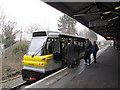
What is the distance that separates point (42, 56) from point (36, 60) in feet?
1.43

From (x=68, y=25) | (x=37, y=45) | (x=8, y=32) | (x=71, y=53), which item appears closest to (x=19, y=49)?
(x=8, y=32)

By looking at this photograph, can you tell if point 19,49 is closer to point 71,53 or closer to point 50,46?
point 50,46

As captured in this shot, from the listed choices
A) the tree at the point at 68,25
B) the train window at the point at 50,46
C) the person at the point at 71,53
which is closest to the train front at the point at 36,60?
the train window at the point at 50,46

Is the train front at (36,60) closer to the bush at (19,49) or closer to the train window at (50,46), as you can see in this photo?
the train window at (50,46)

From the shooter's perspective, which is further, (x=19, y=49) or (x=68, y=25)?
(x=68, y=25)

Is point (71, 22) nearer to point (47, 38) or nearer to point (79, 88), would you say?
point (47, 38)

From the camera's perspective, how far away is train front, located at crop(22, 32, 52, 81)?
549cm

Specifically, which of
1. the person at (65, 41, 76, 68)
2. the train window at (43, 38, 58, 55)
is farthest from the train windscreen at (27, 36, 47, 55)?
the person at (65, 41, 76, 68)

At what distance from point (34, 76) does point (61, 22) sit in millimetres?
39794

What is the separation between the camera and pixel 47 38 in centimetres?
614

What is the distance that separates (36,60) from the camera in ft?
18.5

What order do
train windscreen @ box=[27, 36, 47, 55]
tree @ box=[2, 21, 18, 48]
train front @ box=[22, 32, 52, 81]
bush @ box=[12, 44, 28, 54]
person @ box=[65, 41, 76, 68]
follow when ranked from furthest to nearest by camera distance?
bush @ box=[12, 44, 28, 54]
tree @ box=[2, 21, 18, 48]
person @ box=[65, 41, 76, 68]
train windscreen @ box=[27, 36, 47, 55]
train front @ box=[22, 32, 52, 81]

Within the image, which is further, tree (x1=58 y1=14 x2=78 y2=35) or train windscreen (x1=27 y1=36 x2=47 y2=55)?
tree (x1=58 y1=14 x2=78 y2=35)

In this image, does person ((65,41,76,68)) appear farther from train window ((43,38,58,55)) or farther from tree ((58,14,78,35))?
tree ((58,14,78,35))
